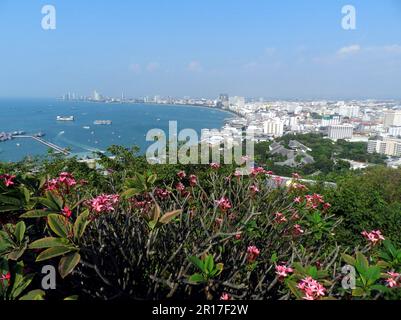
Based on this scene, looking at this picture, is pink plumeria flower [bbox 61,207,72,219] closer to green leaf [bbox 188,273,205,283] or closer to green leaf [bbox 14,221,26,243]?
green leaf [bbox 14,221,26,243]

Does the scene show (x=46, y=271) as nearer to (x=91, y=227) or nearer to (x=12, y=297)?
(x=12, y=297)

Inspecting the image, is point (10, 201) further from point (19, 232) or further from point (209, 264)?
point (209, 264)

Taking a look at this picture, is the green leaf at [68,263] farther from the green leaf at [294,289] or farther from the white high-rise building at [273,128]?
the white high-rise building at [273,128]

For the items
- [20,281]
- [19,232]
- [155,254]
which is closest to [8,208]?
[19,232]

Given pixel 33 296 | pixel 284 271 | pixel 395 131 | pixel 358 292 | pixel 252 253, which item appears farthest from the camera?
pixel 395 131

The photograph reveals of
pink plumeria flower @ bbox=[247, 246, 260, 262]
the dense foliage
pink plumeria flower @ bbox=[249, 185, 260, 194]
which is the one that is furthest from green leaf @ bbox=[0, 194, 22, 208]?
pink plumeria flower @ bbox=[249, 185, 260, 194]

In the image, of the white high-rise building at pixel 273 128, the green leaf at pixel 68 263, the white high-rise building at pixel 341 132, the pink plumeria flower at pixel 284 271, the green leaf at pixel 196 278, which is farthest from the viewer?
the white high-rise building at pixel 341 132

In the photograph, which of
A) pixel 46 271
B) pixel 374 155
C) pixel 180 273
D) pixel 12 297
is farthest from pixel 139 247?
pixel 374 155

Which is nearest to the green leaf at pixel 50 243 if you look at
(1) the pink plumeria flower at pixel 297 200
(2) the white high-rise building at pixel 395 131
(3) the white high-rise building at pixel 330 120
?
(1) the pink plumeria flower at pixel 297 200
